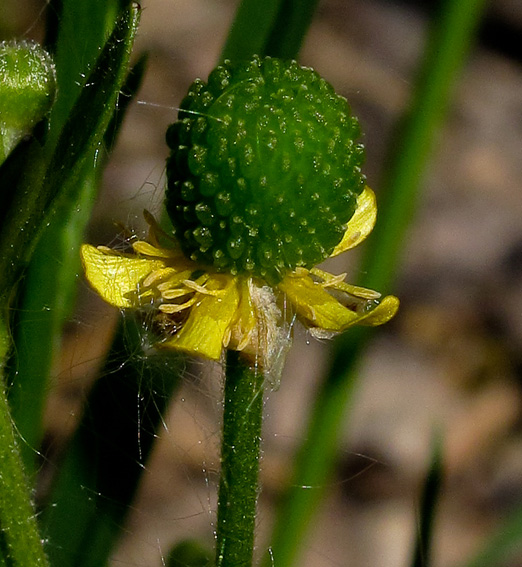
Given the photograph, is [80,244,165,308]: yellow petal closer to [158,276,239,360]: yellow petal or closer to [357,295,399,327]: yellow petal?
[158,276,239,360]: yellow petal

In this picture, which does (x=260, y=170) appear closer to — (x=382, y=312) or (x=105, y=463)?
(x=382, y=312)

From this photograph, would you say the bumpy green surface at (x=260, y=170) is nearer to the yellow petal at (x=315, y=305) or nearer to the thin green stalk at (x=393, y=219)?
the yellow petal at (x=315, y=305)

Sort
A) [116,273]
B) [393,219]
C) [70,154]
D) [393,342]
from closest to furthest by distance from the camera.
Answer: [70,154], [116,273], [393,219], [393,342]

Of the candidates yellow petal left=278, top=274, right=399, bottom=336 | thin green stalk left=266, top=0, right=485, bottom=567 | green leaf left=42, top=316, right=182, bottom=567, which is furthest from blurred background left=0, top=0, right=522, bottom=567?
yellow petal left=278, top=274, right=399, bottom=336

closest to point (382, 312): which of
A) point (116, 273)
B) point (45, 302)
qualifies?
point (116, 273)

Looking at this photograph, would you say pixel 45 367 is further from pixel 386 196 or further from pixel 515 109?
pixel 515 109
